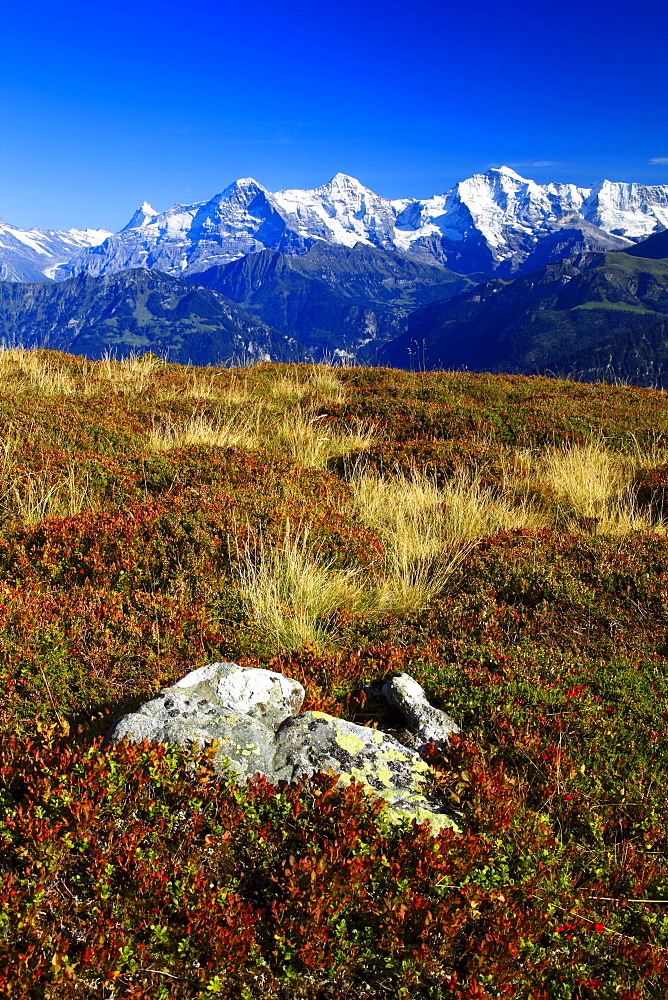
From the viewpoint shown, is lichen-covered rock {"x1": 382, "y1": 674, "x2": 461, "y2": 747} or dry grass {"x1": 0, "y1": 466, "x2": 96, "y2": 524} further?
dry grass {"x1": 0, "y1": 466, "x2": 96, "y2": 524}

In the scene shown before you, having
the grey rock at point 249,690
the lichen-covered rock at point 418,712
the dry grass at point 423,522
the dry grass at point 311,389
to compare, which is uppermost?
the dry grass at point 311,389

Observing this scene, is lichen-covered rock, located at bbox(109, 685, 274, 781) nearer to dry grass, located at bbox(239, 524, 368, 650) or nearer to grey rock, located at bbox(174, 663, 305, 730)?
grey rock, located at bbox(174, 663, 305, 730)

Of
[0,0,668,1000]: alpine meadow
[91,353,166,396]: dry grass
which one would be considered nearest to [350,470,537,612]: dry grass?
[0,0,668,1000]: alpine meadow

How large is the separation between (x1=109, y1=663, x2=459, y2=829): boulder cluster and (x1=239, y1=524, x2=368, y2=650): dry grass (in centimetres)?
95

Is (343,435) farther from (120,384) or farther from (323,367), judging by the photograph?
(323,367)

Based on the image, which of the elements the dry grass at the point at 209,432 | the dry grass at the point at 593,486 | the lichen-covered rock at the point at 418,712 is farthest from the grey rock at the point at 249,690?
the dry grass at the point at 209,432

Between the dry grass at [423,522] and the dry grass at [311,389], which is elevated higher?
the dry grass at [311,389]

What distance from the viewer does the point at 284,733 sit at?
369 cm

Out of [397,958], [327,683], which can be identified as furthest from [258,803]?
[327,683]

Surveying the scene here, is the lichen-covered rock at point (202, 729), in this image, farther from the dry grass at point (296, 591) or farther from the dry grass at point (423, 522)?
the dry grass at point (423, 522)

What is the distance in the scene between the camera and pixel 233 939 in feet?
7.88

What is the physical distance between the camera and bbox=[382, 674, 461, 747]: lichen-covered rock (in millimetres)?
4098

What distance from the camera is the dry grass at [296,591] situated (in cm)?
530

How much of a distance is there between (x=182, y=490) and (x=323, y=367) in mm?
12639
